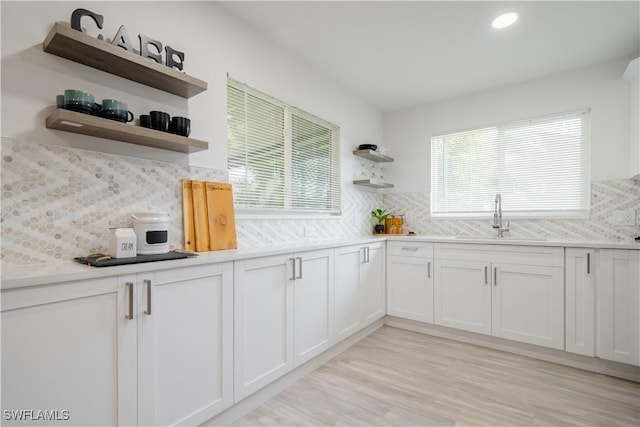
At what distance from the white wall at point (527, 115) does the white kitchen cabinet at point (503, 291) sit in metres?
1.10

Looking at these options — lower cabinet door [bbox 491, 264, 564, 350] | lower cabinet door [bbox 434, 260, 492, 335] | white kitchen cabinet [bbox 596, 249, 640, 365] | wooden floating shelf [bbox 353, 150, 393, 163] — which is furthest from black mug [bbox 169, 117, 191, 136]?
white kitchen cabinet [bbox 596, 249, 640, 365]

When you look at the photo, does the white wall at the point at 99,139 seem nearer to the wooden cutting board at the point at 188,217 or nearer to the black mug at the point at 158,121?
the wooden cutting board at the point at 188,217

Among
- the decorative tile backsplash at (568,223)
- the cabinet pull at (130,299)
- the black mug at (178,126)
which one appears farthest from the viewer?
the decorative tile backsplash at (568,223)

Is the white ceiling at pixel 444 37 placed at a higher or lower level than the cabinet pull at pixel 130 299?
higher

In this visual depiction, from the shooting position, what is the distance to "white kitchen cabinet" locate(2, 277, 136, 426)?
1.05m

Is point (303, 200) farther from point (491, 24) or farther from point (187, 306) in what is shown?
point (491, 24)

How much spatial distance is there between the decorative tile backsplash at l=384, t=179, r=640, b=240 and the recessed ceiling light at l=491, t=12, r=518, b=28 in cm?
175

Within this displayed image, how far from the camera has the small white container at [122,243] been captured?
146 cm

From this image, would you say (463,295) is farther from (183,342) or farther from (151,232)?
(151,232)

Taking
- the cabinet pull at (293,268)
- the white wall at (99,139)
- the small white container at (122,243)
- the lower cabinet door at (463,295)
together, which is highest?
the white wall at (99,139)

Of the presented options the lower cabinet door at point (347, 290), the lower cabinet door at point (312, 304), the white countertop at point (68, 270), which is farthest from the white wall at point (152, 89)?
the lower cabinet door at point (347, 290)

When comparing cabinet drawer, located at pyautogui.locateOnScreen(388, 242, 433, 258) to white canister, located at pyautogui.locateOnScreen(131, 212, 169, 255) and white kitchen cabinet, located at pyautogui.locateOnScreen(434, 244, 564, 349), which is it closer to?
white kitchen cabinet, located at pyautogui.locateOnScreen(434, 244, 564, 349)

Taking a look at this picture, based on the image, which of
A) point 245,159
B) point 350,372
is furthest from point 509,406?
point 245,159

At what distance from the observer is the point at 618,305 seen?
2.37 metres
